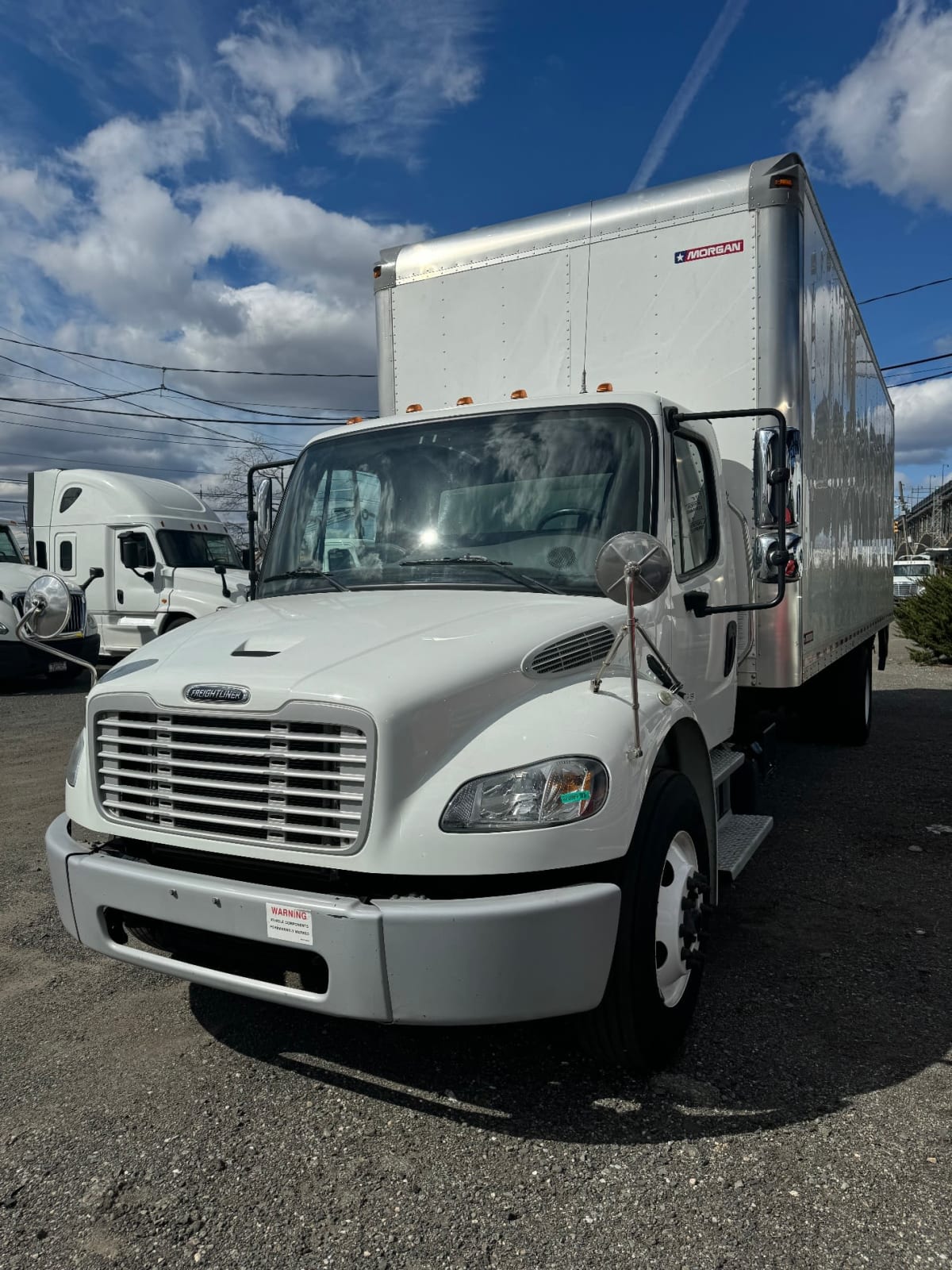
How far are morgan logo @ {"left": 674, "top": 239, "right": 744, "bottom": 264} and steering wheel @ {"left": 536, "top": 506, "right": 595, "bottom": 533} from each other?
1915 millimetres

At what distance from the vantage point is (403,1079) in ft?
10.1

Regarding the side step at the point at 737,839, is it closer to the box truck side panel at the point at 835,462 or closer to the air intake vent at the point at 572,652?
the box truck side panel at the point at 835,462

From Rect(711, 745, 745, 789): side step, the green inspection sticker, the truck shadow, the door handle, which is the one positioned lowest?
the truck shadow

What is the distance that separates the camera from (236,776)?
9.12 ft

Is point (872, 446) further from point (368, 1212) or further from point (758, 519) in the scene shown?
point (368, 1212)

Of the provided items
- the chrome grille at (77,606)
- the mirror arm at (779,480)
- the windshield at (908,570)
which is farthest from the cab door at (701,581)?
the windshield at (908,570)

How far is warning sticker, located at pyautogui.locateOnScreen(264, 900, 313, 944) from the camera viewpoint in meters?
2.52

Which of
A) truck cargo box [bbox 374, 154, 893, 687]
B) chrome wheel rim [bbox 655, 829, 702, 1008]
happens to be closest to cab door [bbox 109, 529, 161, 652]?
truck cargo box [bbox 374, 154, 893, 687]

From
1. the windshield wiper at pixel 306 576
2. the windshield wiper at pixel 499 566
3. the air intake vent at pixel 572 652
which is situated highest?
the windshield wiper at pixel 499 566

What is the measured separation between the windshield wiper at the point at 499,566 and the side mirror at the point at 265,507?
1194 millimetres

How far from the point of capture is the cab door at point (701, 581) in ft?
12.6

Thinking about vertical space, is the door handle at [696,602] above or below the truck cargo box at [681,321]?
below

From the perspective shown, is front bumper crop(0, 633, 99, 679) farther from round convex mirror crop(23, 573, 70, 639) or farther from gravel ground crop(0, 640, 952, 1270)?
round convex mirror crop(23, 573, 70, 639)

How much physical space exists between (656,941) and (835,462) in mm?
4257
